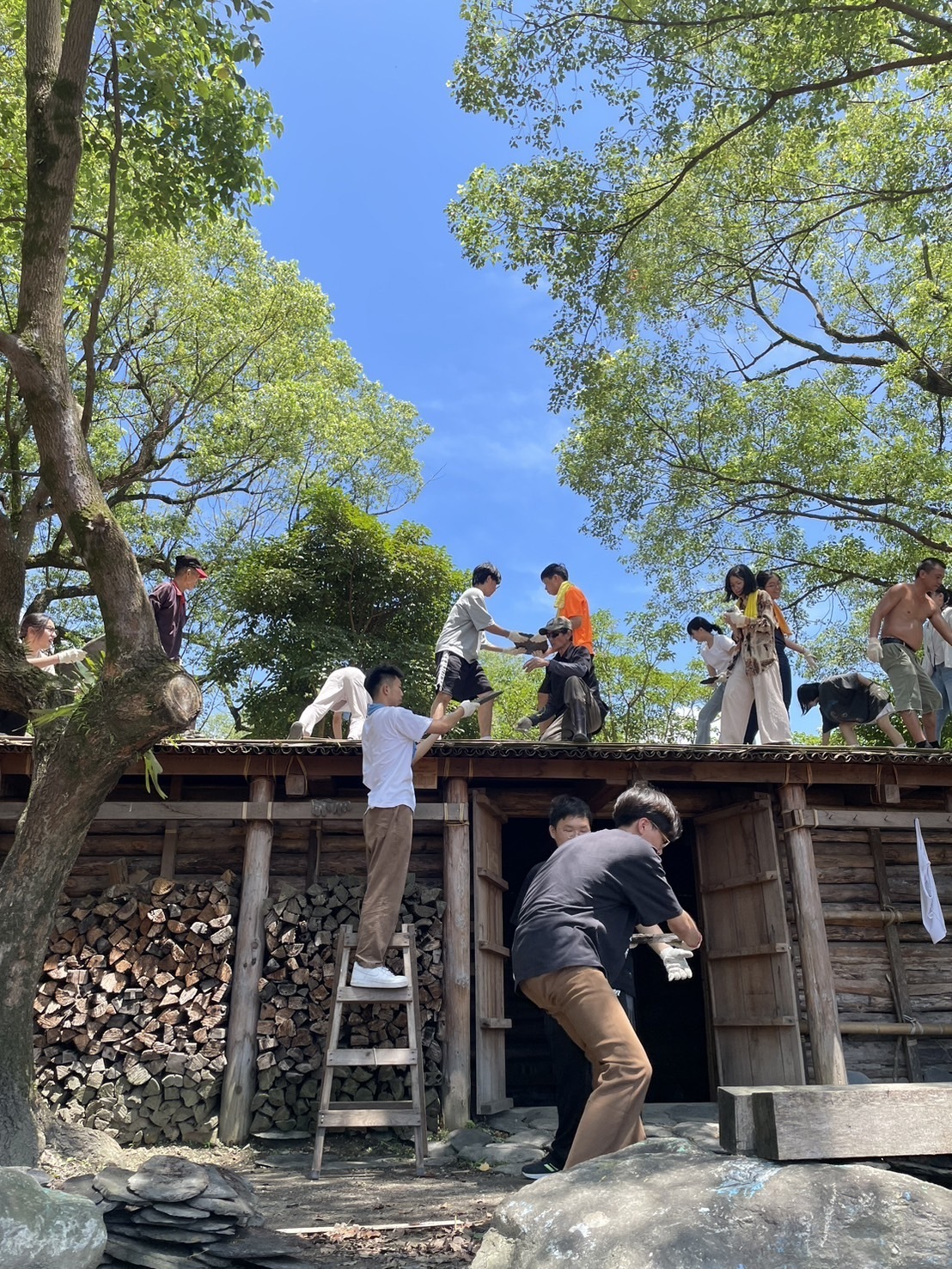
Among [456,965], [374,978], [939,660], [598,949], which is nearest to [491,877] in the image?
[456,965]

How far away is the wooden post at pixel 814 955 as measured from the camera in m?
7.99

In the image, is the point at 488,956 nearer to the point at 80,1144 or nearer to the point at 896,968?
the point at 80,1144

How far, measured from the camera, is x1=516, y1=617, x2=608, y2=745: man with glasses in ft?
28.2

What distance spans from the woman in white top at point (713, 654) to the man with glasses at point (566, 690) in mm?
1769

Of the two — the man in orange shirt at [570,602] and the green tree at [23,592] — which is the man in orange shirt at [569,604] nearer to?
the man in orange shirt at [570,602]

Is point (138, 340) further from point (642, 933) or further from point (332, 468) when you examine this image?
point (642, 933)

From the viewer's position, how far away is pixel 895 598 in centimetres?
962

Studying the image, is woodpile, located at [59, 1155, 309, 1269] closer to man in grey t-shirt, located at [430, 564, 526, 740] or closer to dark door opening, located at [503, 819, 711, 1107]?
man in grey t-shirt, located at [430, 564, 526, 740]

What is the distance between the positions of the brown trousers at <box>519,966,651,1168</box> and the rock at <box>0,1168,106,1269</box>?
170cm

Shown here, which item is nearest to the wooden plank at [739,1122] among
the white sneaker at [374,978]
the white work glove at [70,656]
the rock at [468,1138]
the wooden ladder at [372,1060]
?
the wooden ladder at [372,1060]

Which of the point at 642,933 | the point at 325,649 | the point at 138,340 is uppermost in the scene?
the point at 138,340

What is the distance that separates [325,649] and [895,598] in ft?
30.8

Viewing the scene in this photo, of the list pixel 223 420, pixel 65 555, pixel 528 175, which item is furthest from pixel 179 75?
pixel 223 420

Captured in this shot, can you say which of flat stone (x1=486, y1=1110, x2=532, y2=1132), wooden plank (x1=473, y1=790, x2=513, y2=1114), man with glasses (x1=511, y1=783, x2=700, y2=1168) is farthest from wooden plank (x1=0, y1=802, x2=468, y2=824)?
man with glasses (x1=511, y1=783, x2=700, y2=1168)
